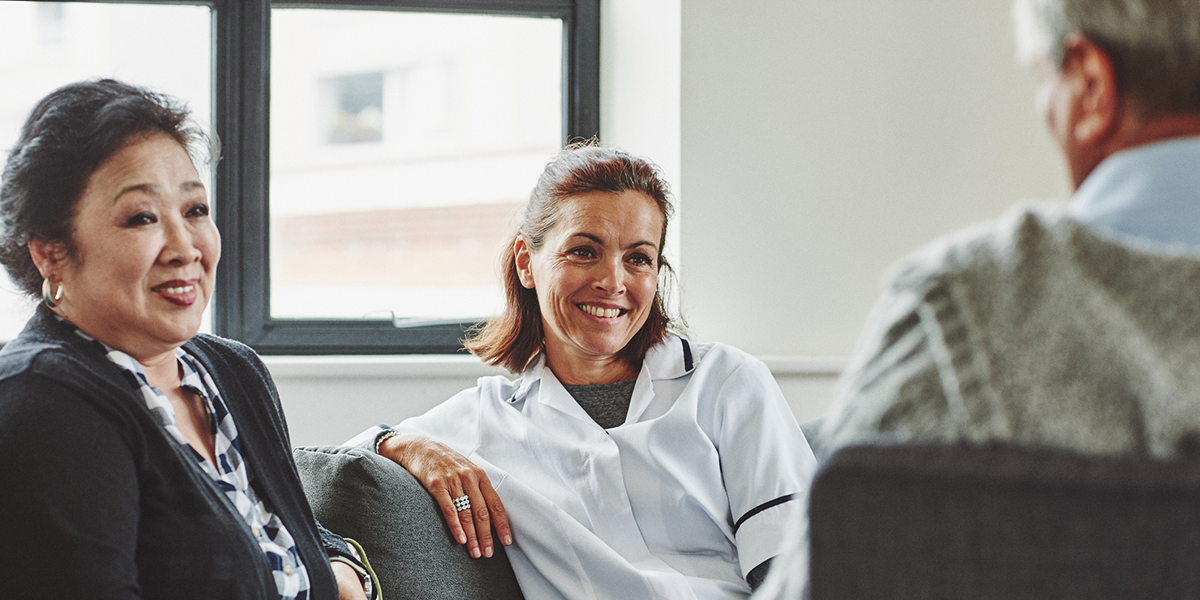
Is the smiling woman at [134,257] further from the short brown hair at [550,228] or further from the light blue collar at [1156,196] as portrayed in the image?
the light blue collar at [1156,196]

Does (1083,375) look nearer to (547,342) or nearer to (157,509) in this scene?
(157,509)

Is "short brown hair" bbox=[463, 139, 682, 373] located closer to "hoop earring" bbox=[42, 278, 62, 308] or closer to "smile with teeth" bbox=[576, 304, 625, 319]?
"smile with teeth" bbox=[576, 304, 625, 319]

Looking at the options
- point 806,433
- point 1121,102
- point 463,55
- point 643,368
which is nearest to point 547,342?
point 643,368

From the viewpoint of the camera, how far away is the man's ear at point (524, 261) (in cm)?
210

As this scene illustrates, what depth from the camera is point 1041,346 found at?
1.72 feet

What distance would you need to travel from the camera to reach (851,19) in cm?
266

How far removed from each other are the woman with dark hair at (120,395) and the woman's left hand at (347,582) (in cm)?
9

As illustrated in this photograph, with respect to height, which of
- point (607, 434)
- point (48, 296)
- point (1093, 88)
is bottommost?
point (607, 434)

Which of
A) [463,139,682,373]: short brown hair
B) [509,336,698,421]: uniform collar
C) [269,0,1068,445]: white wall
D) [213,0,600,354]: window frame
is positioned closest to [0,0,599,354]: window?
[213,0,600,354]: window frame

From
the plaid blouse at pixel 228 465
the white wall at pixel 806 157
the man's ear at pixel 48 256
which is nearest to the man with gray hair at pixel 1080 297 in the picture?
the plaid blouse at pixel 228 465

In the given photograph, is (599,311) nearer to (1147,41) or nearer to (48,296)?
(48,296)

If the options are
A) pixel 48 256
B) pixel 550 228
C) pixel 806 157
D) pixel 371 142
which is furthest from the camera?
pixel 371 142

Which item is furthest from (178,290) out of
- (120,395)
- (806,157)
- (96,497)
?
(806,157)

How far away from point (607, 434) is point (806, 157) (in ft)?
3.78
